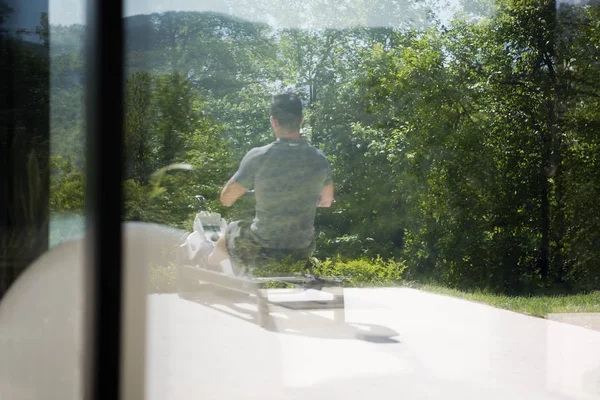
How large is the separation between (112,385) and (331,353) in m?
0.69

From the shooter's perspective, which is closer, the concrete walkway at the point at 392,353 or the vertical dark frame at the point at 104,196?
the concrete walkway at the point at 392,353

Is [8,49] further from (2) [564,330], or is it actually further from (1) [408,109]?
(2) [564,330]

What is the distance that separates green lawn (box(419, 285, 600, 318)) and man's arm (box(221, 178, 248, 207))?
57 cm

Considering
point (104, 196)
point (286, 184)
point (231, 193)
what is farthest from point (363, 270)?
point (104, 196)

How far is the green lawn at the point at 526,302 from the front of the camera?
188 cm

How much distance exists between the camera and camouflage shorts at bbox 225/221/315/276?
188 centimetres

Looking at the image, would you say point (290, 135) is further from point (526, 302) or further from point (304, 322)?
point (526, 302)

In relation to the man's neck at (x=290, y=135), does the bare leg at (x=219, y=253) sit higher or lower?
lower

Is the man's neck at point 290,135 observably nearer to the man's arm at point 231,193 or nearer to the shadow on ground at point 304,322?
the man's arm at point 231,193

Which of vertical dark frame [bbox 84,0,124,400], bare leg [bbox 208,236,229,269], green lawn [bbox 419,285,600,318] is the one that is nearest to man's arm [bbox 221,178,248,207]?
bare leg [bbox 208,236,229,269]

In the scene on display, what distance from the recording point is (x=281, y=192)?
191 cm

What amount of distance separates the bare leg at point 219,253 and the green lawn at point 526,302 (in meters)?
0.56

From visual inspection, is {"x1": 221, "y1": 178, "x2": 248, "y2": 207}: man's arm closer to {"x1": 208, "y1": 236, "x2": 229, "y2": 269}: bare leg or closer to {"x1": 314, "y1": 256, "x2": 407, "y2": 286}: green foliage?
{"x1": 208, "y1": 236, "x2": 229, "y2": 269}: bare leg

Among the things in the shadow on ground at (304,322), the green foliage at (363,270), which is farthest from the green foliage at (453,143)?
the shadow on ground at (304,322)
